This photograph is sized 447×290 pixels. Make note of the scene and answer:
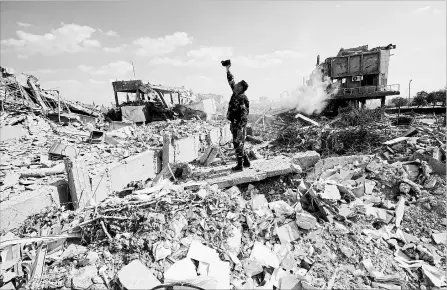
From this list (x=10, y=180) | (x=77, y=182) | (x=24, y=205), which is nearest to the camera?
(x=24, y=205)

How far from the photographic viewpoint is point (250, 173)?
4387 mm

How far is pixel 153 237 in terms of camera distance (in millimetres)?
2795

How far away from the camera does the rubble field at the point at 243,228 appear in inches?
99.2

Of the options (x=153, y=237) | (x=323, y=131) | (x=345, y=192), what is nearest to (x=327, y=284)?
(x=345, y=192)

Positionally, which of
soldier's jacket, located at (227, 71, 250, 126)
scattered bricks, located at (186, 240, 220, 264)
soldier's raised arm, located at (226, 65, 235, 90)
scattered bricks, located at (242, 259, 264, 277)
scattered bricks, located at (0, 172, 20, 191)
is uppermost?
soldier's raised arm, located at (226, 65, 235, 90)

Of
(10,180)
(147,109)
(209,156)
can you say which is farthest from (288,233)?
(147,109)

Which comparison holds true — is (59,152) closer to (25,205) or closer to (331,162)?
(25,205)

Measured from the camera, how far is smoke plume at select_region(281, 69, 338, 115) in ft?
43.6

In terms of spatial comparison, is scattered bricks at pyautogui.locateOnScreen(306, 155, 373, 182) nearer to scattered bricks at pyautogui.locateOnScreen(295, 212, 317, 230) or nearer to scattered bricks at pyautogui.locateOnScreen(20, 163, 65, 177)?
scattered bricks at pyautogui.locateOnScreen(295, 212, 317, 230)

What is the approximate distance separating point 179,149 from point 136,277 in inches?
173

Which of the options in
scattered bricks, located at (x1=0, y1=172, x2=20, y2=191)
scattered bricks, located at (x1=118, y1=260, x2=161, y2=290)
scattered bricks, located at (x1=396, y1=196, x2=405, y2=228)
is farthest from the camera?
scattered bricks, located at (x1=0, y1=172, x2=20, y2=191)

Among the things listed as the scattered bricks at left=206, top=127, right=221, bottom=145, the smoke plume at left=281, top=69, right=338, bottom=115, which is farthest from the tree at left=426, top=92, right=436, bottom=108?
the scattered bricks at left=206, top=127, right=221, bottom=145

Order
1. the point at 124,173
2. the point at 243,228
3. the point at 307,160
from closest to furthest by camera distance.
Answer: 1. the point at 243,228
2. the point at 307,160
3. the point at 124,173

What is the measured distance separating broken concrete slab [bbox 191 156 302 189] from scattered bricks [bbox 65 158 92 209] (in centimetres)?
198
